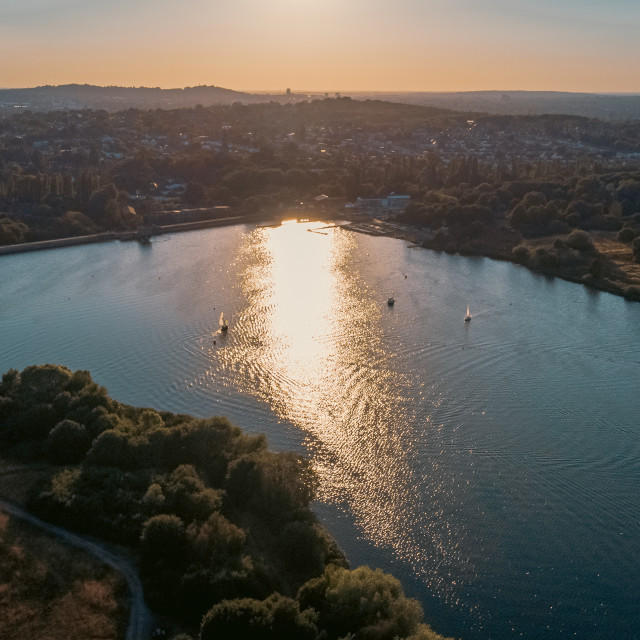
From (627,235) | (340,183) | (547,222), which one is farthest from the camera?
(340,183)

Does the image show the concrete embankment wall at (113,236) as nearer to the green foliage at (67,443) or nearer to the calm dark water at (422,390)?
the calm dark water at (422,390)

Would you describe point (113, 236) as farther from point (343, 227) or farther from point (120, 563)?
point (120, 563)

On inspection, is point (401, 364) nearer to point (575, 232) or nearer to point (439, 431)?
point (439, 431)

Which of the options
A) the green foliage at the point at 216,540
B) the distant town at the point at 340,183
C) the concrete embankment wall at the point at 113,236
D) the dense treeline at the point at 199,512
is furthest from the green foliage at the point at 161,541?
the concrete embankment wall at the point at 113,236

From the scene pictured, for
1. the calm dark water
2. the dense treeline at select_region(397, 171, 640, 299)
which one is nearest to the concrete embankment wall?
the calm dark water

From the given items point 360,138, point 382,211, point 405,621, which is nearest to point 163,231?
point 382,211

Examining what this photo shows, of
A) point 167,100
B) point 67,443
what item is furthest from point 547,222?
point 167,100
